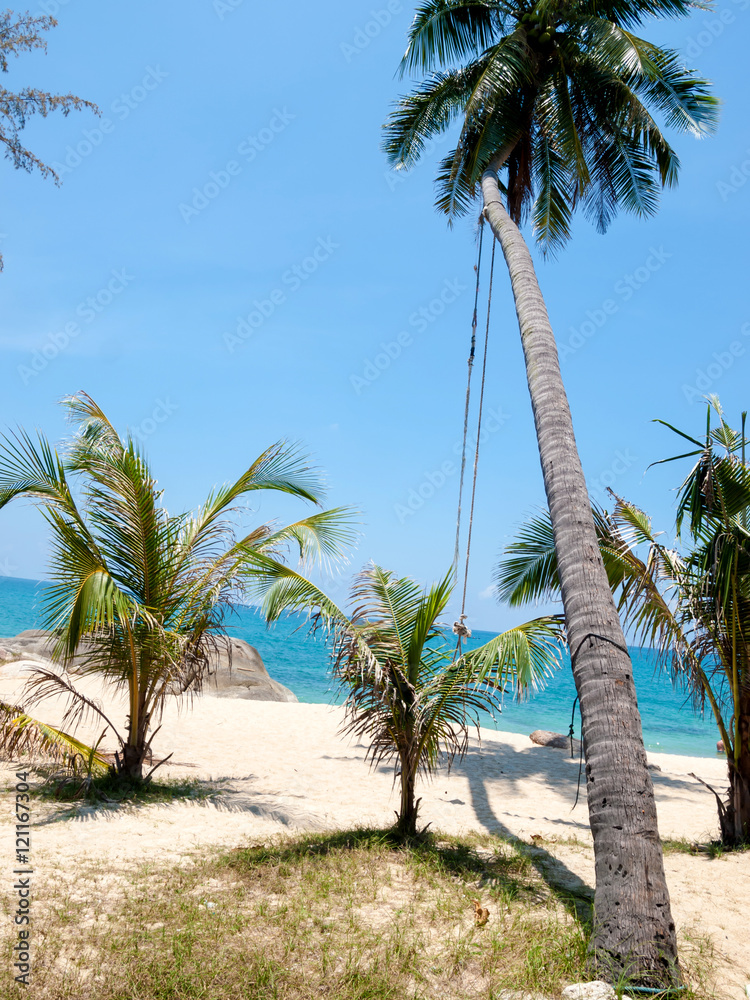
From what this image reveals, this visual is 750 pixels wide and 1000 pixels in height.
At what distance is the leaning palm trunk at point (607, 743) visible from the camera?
12.5 feet

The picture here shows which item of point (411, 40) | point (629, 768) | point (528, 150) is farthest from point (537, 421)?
point (411, 40)

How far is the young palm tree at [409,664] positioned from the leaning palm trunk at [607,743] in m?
1.03

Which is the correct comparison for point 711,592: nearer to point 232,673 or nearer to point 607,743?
point 607,743

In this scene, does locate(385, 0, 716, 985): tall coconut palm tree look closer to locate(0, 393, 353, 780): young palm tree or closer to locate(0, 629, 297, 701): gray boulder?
locate(0, 393, 353, 780): young palm tree

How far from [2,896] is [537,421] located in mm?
5346

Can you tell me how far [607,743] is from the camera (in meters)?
4.29

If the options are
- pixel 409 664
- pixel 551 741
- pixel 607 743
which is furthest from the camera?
pixel 551 741

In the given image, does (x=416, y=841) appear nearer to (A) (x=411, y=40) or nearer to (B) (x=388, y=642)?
(B) (x=388, y=642)

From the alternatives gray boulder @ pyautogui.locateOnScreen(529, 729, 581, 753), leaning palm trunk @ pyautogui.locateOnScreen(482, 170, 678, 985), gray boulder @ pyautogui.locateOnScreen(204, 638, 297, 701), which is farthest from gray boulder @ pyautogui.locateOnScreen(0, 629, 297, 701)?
leaning palm trunk @ pyautogui.locateOnScreen(482, 170, 678, 985)

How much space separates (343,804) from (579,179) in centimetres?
906

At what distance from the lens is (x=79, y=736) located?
10195 millimetres

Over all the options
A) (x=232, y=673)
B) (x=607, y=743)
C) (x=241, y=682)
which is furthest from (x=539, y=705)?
(x=607, y=743)

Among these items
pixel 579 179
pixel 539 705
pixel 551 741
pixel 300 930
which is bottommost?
pixel 300 930

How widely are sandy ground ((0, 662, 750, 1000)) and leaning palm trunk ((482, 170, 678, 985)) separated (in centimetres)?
56
